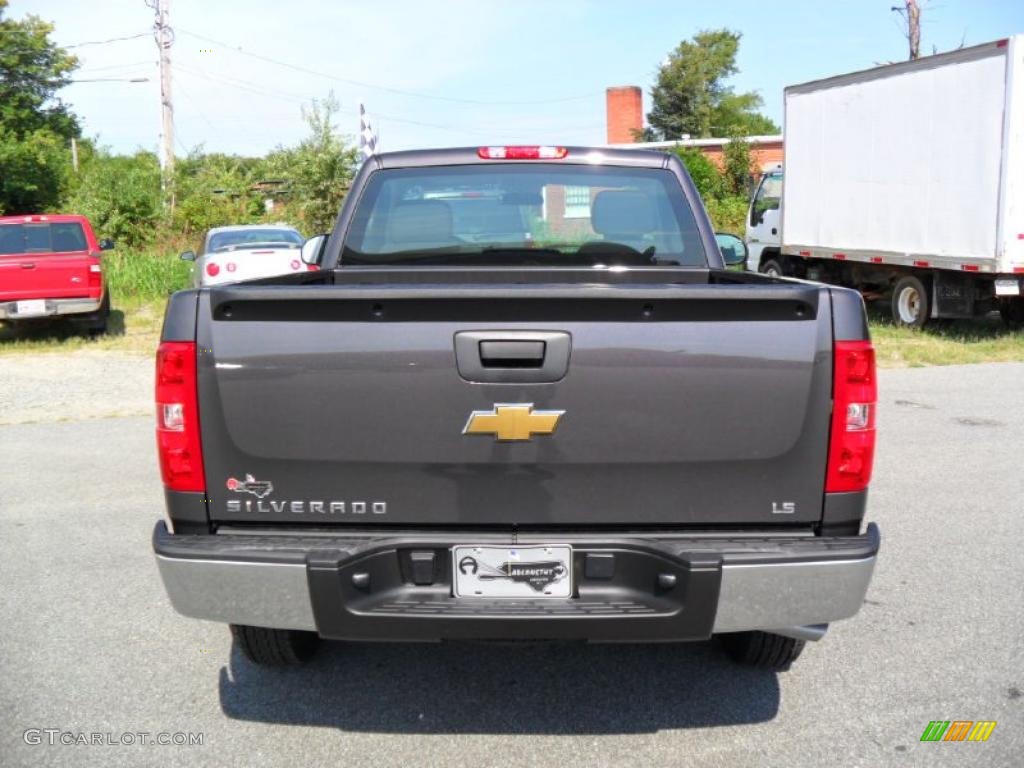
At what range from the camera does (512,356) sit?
2938 mm

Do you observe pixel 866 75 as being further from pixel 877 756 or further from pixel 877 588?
pixel 877 756

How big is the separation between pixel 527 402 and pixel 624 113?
1986 inches

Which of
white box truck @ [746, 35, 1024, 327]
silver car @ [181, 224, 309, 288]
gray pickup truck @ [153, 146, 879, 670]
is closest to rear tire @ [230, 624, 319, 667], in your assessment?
gray pickup truck @ [153, 146, 879, 670]

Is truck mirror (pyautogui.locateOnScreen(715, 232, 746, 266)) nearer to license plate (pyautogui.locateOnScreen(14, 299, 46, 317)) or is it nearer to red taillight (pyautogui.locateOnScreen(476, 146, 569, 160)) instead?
Result: red taillight (pyautogui.locateOnScreen(476, 146, 569, 160))

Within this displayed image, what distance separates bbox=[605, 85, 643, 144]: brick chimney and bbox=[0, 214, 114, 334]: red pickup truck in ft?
128

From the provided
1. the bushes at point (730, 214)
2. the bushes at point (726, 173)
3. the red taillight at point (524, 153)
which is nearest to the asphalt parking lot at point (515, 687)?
the red taillight at point (524, 153)

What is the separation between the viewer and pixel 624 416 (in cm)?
296

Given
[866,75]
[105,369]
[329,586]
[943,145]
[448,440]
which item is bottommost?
[105,369]

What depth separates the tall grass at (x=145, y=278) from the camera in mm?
21078

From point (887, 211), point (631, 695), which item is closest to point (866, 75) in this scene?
point (887, 211)

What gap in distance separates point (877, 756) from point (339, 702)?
6.09 ft

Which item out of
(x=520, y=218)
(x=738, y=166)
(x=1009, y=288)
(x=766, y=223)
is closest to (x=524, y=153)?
(x=520, y=218)

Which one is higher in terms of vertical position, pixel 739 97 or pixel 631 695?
pixel 739 97

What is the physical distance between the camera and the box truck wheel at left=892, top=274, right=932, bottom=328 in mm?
14609
